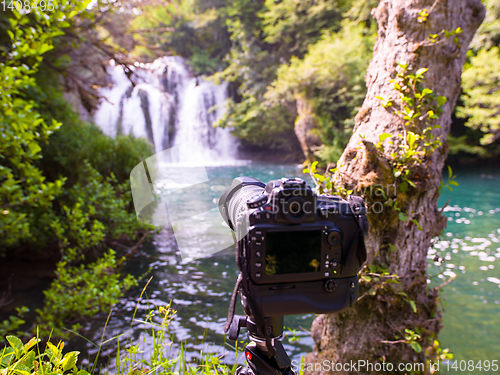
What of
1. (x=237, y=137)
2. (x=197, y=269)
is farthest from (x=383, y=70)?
(x=237, y=137)

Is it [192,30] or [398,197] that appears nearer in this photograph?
[398,197]

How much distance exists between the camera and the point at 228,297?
474cm

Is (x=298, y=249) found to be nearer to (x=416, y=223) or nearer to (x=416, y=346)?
(x=416, y=223)

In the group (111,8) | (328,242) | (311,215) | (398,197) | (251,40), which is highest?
(251,40)

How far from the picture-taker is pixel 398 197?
2.24 metres

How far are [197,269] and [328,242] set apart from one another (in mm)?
4781

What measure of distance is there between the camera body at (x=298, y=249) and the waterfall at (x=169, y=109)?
1411 centimetres

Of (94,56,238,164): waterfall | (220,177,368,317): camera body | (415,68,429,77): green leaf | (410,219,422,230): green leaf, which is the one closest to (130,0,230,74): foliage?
(94,56,238,164): waterfall

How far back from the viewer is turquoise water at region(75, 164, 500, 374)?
3672 millimetres

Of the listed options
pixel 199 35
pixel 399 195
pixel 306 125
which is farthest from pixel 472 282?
pixel 199 35

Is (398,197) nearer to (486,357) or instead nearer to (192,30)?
(486,357)

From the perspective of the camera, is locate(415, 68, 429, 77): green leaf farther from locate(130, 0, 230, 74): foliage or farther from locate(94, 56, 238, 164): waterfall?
locate(130, 0, 230, 74): foliage

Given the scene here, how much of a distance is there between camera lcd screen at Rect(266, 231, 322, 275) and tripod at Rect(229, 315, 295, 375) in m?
0.24

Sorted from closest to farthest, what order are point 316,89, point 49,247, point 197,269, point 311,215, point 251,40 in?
1. point 311,215
2. point 49,247
3. point 197,269
4. point 316,89
5. point 251,40
